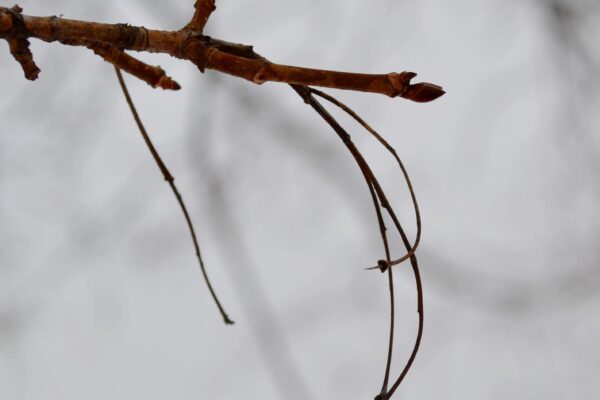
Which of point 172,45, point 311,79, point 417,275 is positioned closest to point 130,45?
point 172,45

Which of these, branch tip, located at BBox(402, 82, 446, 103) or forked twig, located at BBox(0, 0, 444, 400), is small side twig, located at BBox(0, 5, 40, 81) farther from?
branch tip, located at BBox(402, 82, 446, 103)

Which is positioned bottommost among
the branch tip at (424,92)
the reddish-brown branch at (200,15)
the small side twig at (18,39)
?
the branch tip at (424,92)

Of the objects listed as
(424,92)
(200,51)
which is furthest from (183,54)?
(424,92)

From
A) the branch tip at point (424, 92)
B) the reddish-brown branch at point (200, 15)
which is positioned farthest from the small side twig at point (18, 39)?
the branch tip at point (424, 92)

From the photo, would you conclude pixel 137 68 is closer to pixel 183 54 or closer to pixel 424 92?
pixel 183 54

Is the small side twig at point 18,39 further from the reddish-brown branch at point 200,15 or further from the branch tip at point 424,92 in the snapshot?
the branch tip at point 424,92

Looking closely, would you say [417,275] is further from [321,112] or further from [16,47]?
[16,47]

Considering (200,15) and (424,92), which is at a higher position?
(200,15)

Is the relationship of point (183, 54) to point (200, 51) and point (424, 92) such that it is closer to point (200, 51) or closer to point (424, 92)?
point (200, 51)

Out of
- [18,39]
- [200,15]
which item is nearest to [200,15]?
[200,15]
